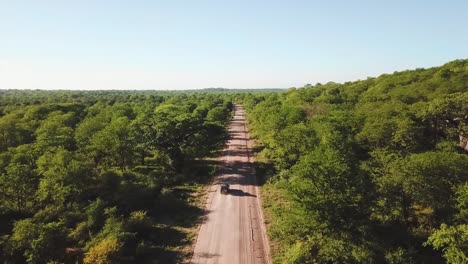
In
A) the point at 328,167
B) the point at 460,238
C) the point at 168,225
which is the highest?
the point at 328,167

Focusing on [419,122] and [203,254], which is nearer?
[203,254]

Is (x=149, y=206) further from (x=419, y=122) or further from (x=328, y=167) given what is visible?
(x=419, y=122)

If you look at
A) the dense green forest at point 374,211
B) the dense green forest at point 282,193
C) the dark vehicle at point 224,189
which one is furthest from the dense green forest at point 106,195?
the dense green forest at point 374,211

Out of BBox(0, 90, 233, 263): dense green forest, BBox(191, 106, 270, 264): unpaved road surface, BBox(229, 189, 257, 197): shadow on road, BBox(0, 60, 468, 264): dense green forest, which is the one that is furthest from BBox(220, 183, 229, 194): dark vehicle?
BBox(0, 90, 233, 263): dense green forest

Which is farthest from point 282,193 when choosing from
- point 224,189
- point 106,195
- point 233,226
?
point 106,195

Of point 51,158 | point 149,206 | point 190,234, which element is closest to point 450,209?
point 190,234
